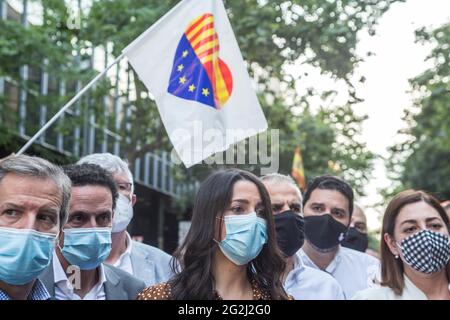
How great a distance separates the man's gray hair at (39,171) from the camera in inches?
148

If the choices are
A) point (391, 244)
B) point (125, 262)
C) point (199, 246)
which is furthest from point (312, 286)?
point (125, 262)

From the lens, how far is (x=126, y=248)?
5496 mm

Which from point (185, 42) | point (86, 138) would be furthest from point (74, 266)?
point (86, 138)

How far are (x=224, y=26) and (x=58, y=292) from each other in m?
2.94

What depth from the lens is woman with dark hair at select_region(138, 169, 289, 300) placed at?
4.15 m

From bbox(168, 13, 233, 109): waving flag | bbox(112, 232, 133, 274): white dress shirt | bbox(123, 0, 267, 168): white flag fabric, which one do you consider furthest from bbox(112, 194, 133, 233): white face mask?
bbox(168, 13, 233, 109): waving flag

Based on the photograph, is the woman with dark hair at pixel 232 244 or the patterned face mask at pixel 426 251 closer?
the woman with dark hair at pixel 232 244

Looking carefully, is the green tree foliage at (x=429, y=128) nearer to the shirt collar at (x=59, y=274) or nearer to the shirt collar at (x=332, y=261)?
the shirt collar at (x=332, y=261)

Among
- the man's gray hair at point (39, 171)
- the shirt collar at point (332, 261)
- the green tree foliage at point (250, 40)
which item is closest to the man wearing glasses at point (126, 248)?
the shirt collar at point (332, 261)

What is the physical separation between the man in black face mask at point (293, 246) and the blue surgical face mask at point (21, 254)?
182 centimetres

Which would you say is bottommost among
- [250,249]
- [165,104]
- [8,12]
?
[250,249]

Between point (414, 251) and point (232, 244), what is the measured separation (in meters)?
1.00

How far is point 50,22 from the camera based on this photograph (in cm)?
1416
